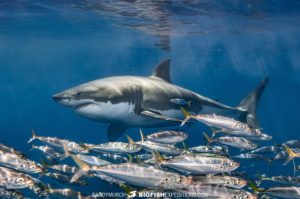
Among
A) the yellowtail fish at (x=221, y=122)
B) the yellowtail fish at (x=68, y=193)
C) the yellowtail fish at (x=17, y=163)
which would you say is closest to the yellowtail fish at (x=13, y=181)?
the yellowtail fish at (x=17, y=163)

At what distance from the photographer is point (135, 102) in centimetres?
607

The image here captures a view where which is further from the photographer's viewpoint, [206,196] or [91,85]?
[91,85]

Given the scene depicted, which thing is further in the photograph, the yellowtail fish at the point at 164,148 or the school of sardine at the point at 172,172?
the yellowtail fish at the point at 164,148

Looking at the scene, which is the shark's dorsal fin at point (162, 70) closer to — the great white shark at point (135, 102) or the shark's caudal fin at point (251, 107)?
the great white shark at point (135, 102)

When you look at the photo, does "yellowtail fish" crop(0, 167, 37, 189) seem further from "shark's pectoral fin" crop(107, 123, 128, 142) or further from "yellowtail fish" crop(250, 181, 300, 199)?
"shark's pectoral fin" crop(107, 123, 128, 142)

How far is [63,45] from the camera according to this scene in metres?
29.3

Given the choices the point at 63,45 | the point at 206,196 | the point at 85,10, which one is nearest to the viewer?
the point at 206,196

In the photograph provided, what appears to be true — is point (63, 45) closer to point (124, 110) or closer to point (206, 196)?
point (124, 110)

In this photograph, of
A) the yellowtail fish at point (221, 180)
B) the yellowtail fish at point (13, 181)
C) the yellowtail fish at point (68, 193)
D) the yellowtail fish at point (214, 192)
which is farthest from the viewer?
the yellowtail fish at point (68, 193)

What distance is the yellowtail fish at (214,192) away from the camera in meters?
2.97

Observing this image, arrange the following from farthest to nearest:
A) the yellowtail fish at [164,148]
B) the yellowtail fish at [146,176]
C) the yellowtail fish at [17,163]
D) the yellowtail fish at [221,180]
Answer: the yellowtail fish at [164,148]
the yellowtail fish at [17,163]
the yellowtail fish at [221,180]
the yellowtail fish at [146,176]

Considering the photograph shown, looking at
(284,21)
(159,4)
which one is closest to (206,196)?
(159,4)

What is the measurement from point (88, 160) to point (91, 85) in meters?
1.71

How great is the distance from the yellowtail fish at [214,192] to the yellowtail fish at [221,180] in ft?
0.65
